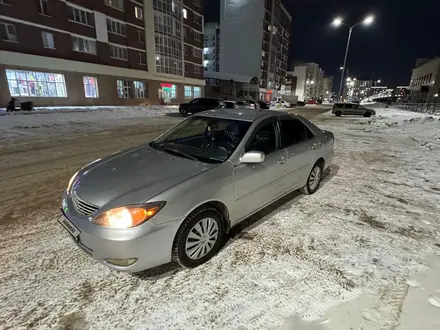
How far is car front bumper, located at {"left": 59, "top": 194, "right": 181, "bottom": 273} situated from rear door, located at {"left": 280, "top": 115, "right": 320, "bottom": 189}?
7.23 feet

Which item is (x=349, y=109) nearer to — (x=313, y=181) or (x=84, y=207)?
(x=313, y=181)

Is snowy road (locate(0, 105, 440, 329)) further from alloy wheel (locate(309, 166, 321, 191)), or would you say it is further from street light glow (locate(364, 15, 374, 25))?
street light glow (locate(364, 15, 374, 25))

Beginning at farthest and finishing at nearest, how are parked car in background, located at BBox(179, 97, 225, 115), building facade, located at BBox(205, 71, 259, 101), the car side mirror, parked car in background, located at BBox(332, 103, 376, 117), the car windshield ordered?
building facade, located at BBox(205, 71, 259, 101) < parked car in background, located at BBox(332, 103, 376, 117) < parked car in background, located at BBox(179, 97, 225, 115) < the car windshield < the car side mirror

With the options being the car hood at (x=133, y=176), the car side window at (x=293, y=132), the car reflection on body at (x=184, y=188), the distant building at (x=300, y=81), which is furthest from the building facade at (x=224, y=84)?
the distant building at (x=300, y=81)

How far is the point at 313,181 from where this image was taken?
462cm

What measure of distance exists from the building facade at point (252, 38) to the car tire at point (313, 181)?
58.8 m

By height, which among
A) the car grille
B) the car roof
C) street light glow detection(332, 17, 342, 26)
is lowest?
the car grille

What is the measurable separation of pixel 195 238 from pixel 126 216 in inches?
30.8

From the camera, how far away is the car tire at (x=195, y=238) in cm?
247

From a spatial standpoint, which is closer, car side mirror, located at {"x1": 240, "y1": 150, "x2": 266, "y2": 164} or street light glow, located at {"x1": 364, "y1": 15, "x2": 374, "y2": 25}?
car side mirror, located at {"x1": 240, "y1": 150, "x2": 266, "y2": 164}

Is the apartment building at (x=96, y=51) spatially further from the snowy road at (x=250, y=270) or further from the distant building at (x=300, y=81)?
the distant building at (x=300, y=81)

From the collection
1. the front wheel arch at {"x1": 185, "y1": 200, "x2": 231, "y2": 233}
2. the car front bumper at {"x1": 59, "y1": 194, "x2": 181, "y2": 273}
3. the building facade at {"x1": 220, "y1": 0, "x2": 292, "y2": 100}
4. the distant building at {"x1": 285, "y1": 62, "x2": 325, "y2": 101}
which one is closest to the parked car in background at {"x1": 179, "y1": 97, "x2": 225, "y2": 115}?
the front wheel arch at {"x1": 185, "y1": 200, "x2": 231, "y2": 233}

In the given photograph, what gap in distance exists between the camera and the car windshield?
3.12 meters

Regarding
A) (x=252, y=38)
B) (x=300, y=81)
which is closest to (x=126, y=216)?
(x=252, y=38)
